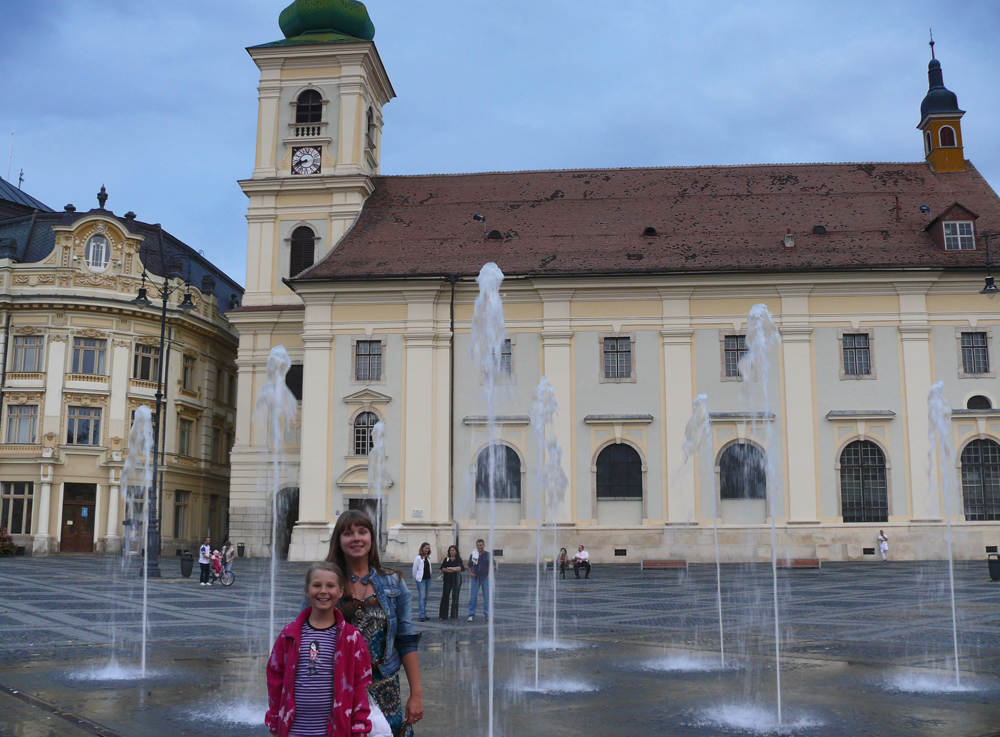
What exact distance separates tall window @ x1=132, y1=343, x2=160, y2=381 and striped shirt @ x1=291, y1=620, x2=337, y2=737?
43349 millimetres

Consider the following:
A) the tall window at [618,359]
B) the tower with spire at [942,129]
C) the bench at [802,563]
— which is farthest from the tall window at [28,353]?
the tower with spire at [942,129]

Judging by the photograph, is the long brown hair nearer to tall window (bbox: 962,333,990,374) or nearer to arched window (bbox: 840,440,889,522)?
arched window (bbox: 840,440,889,522)

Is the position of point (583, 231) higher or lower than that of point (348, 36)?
lower

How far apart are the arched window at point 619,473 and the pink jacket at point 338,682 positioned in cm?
3233

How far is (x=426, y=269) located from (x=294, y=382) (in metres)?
7.86

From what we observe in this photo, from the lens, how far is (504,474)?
1446 inches

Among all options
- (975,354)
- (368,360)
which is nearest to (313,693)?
(368,360)

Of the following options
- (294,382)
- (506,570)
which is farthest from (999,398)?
(294,382)

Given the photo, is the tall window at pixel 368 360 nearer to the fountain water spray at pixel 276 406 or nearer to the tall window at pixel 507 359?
the fountain water spray at pixel 276 406

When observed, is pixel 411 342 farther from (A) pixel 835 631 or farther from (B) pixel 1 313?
(A) pixel 835 631

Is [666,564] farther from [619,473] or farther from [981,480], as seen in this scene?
[981,480]

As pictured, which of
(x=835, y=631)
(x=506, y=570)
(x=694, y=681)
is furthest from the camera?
(x=506, y=570)

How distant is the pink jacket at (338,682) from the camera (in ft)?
13.5

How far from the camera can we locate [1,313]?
140 feet
